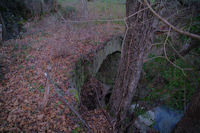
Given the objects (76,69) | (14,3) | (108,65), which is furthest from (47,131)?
(14,3)

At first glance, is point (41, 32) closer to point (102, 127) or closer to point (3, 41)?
point (3, 41)

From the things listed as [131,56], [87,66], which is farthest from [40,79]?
[131,56]

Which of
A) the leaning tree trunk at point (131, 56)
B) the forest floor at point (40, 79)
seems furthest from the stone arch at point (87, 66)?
the leaning tree trunk at point (131, 56)

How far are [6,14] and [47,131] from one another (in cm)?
670

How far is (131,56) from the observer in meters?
2.77

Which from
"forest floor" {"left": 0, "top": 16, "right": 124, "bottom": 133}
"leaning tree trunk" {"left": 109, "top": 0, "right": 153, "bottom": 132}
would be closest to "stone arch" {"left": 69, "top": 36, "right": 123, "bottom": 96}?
"forest floor" {"left": 0, "top": 16, "right": 124, "bottom": 133}

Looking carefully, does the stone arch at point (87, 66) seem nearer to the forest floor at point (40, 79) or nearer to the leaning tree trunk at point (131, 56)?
the forest floor at point (40, 79)

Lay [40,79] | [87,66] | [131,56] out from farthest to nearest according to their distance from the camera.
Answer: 1. [87,66]
2. [40,79]
3. [131,56]

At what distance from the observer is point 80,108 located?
9.85ft

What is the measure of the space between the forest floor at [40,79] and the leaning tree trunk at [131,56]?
0.53 metres

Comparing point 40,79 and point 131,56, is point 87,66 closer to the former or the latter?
point 40,79

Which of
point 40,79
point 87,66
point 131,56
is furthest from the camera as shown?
point 87,66

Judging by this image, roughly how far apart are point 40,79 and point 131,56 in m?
2.47

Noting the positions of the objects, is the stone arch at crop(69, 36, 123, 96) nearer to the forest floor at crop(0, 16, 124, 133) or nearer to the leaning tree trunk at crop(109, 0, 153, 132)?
the forest floor at crop(0, 16, 124, 133)
